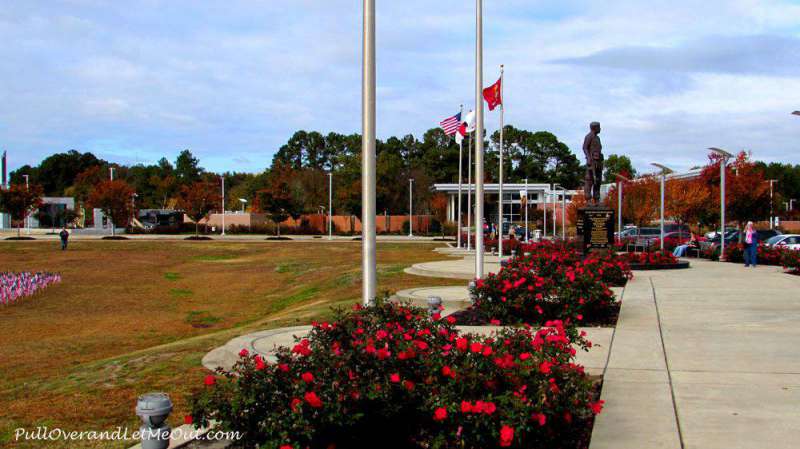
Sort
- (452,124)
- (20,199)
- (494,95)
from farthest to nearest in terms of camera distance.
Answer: (20,199) → (452,124) → (494,95)

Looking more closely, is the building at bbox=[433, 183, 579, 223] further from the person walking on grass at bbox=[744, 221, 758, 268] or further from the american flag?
the person walking on grass at bbox=[744, 221, 758, 268]

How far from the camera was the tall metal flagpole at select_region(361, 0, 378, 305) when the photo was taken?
28.6 ft

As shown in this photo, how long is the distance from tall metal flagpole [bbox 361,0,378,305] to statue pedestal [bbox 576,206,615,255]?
14.3 meters

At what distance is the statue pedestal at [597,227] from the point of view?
2219 centimetres

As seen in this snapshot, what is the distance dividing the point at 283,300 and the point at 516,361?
55.7 ft

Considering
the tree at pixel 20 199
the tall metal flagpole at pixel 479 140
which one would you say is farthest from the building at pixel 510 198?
the tall metal flagpole at pixel 479 140

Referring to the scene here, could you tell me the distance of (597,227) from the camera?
22266 mm

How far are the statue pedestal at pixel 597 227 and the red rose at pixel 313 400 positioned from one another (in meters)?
18.2

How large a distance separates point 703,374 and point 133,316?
15.0 meters

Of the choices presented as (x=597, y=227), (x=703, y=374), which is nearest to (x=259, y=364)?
(x=703, y=374)

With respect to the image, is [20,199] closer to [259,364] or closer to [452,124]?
[452,124]

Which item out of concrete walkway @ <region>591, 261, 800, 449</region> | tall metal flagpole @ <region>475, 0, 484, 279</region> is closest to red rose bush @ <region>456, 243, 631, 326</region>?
concrete walkway @ <region>591, 261, 800, 449</region>

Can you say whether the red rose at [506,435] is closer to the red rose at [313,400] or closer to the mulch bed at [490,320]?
the red rose at [313,400]

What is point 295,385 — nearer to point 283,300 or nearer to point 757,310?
point 757,310
